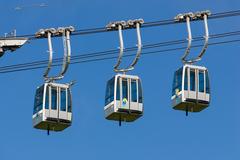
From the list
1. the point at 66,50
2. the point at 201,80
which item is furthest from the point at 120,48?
the point at 201,80

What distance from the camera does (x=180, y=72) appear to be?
143000mm

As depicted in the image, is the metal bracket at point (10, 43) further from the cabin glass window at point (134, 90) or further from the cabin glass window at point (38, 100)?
the cabin glass window at point (134, 90)

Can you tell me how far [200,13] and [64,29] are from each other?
6.87m

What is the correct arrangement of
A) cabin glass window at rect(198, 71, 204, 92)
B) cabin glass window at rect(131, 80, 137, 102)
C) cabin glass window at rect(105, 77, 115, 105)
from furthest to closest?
1. cabin glass window at rect(198, 71, 204, 92)
2. cabin glass window at rect(131, 80, 137, 102)
3. cabin glass window at rect(105, 77, 115, 105)

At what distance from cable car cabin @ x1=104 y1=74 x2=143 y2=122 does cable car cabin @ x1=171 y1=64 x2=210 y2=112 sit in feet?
6.07

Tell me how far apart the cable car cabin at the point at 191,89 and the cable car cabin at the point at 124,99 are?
72.8 inches

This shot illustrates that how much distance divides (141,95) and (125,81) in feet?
4.08

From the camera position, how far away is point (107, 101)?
142125 mm

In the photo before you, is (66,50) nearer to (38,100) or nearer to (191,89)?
(38,100)

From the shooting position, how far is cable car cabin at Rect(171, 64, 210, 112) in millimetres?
140375

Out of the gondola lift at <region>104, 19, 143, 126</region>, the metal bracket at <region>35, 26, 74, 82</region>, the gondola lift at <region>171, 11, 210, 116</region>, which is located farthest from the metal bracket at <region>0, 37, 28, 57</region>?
the gondola lift at <region>171, 11, 210, 116</region>

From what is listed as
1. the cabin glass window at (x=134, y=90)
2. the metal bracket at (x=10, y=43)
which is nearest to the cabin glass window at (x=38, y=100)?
the metal bracket at (x=10, y=43)

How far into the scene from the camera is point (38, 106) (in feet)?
467

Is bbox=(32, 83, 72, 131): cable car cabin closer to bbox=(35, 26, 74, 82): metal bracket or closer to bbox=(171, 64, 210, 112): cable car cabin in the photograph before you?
bbox=(35, 26, 74, 82): metal bracket
